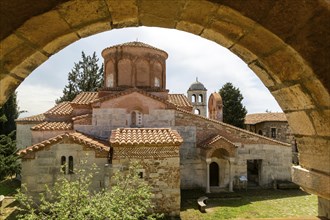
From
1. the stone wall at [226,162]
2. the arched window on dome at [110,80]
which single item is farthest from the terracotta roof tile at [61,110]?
the stone wall at [226,162]

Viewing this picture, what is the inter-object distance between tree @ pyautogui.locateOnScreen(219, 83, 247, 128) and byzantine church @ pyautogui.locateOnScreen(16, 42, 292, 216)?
16.0 ft

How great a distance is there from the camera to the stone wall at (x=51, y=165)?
953 cm

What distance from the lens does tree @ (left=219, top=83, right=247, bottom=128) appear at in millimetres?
25469

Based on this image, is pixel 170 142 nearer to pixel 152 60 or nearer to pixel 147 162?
pixel 147 162

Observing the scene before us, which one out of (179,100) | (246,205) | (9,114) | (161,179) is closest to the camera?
(161,179)

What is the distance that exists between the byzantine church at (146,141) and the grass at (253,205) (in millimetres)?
1006

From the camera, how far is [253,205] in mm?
11312

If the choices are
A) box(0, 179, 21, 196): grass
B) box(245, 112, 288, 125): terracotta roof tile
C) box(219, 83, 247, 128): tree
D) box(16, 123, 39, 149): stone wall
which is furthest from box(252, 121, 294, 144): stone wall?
box(0, 179, 21, 196): grass

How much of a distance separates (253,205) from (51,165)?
346 inches

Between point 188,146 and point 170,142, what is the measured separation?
16.5 feet

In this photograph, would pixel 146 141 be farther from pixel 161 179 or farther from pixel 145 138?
pixel 161 179

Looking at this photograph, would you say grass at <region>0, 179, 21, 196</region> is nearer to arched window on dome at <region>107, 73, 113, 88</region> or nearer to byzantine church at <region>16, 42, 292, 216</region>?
byzantine church at <region>16, 42, 292, 216</region>

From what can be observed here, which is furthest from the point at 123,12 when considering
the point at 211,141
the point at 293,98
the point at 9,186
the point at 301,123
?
the point at 9,186

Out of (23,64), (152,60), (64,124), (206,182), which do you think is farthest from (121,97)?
(23,64)
